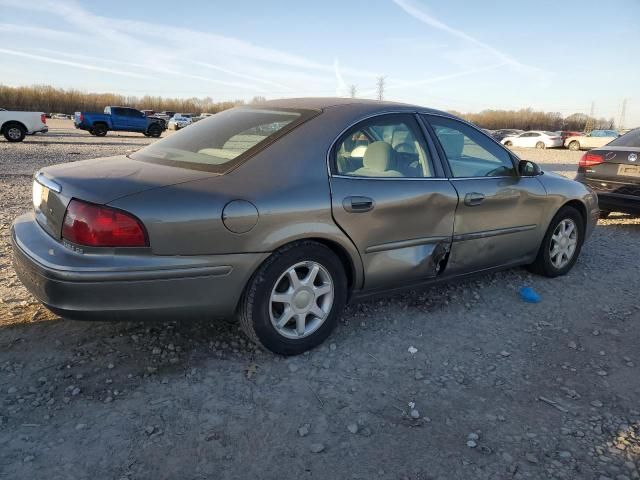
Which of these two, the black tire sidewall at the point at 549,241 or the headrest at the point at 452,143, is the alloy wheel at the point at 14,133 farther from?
the black tire sidewall at the point at 549,241

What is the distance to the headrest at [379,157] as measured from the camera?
10.7ft

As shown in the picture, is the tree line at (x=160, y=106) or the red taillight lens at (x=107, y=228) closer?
the red taillight lens at (x=107, y=228)

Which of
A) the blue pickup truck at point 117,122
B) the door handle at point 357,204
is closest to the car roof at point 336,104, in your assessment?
the door handle at point 357,204

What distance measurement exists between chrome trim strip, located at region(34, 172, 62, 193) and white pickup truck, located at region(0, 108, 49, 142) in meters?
18.5

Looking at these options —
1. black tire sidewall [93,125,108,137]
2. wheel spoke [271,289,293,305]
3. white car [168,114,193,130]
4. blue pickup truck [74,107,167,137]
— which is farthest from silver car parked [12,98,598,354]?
white car [168,114,193,130]

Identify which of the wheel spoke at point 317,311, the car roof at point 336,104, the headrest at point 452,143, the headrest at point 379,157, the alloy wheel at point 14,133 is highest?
the car roof at point 336,104

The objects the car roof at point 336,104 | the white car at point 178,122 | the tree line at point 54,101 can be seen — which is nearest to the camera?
the car roof at point 336,104

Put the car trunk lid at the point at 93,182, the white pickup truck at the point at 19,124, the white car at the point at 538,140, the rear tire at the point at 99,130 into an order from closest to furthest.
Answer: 1. the car trunk lid at the point at 93,182
2. the white pickup truck at the point at 19,124
3. the rear tire at the point at 99,130
4. the white car at the point at 538,140

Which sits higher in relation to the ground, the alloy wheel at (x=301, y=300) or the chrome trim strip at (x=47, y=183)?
the chrome trim strip at (x=47, y=183)

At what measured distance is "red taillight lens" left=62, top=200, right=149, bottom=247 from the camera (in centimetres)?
241

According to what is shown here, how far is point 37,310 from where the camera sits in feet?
11.2

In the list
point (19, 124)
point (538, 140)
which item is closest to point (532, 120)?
point (538, 140)

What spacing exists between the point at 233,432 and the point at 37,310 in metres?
1.90

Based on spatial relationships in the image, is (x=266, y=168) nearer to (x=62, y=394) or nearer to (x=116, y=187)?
(x=116, y=187)
